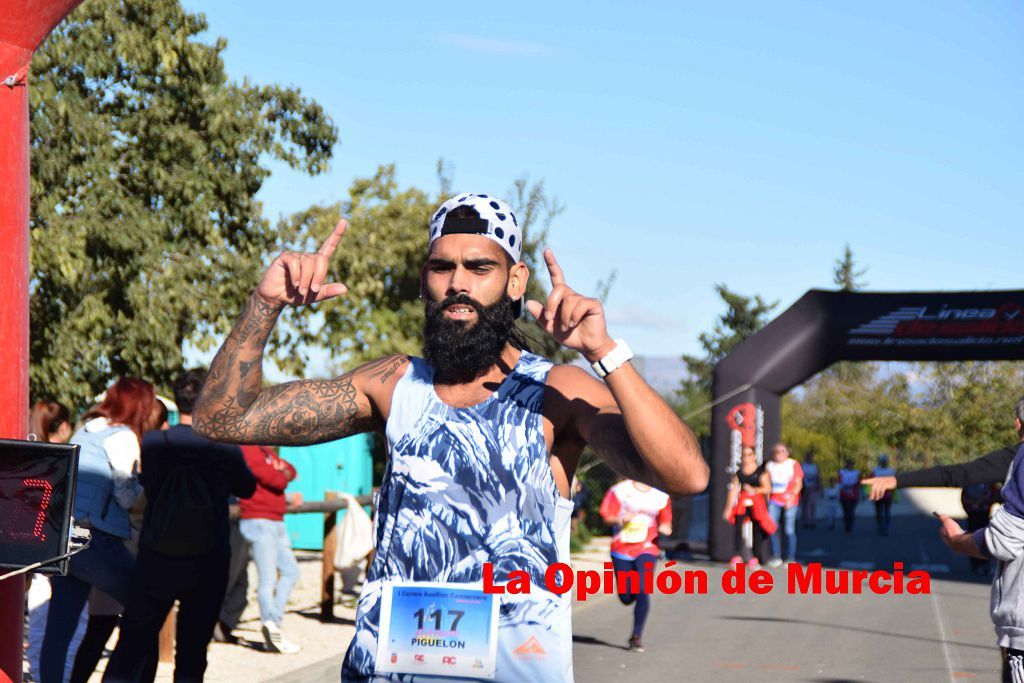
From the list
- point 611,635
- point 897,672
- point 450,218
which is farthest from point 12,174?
point 611,635

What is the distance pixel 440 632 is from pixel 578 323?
770 millimetres

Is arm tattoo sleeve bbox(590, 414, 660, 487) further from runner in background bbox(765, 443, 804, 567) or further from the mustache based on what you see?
runner in background bbox(765, 443, 804, 567)

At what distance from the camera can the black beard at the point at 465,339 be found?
320 centimetres

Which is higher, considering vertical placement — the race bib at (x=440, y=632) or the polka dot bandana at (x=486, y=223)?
the polka dot bandana at (x=486, y=223)

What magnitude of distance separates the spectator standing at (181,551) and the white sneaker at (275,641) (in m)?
Answer: 2.77

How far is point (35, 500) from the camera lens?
378cm

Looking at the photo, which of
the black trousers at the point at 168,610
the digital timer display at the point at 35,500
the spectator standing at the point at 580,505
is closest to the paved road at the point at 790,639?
the black trousers at the point at 168,610

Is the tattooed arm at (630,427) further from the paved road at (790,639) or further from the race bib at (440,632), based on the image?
the paved road at (790,639)

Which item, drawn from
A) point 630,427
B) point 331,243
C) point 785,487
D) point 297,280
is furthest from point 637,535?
point 785,487

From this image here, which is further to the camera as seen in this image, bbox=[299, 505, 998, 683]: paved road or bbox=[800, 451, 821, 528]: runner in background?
bbox=[800, 451, 821, 528]: runner in background

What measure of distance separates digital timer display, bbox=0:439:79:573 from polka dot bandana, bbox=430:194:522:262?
1249 millimetres

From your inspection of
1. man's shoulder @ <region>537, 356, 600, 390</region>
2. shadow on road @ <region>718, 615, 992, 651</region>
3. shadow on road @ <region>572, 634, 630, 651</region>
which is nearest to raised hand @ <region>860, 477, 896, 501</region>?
man's shoulder @ <region>537, 356, 600, 390</region>

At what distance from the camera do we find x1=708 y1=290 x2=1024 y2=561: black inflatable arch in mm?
19312

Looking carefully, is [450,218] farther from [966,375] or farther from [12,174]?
[966,375]
